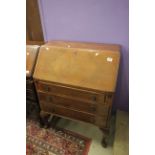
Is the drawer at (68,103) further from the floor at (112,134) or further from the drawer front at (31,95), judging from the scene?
the floor at (112,134)

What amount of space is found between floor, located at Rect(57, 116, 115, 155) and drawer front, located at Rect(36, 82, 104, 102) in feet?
1.99

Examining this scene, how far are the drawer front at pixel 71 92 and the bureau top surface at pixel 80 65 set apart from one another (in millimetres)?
64

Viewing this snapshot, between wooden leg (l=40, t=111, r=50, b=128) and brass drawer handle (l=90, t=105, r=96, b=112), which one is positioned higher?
brass drawer handle (l=90, t=105, r=96, b=112)

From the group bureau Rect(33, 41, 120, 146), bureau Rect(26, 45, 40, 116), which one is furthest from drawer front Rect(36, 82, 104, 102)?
bureau Rect(26, 45, 40, 116)

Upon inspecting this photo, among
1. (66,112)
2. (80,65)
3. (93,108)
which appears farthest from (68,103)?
(80,65)

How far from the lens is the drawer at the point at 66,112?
1.54 metres

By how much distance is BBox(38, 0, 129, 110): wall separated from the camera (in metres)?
1.47

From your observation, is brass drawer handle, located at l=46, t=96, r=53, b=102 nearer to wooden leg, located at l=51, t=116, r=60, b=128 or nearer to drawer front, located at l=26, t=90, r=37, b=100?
drawer front, located at l=26, t=90, r=37, b=100

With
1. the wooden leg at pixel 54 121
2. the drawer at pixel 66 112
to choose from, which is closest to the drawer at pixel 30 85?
the drawer at pixel 66 112
